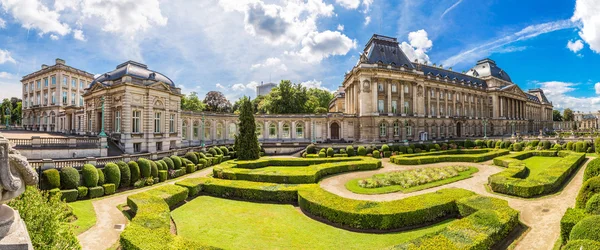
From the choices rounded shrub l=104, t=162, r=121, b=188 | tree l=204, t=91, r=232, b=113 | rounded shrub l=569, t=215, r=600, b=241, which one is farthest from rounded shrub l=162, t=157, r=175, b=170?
tree l=204, t=91, r=232, b=113

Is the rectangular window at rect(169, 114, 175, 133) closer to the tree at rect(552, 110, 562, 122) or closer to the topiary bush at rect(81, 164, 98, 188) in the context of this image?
the topiary bush at rect(81, 164, 98, 188)

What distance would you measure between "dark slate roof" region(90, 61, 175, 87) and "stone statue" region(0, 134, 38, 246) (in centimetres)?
2906

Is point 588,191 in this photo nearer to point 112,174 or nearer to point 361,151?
point 112,174

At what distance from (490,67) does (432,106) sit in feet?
87.7

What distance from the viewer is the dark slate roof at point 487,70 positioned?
235 ft

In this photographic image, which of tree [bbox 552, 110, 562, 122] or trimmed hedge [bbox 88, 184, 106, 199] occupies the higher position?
tree [bbox 552, 110, 562, 122]

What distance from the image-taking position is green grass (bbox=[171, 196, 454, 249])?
11.1 m

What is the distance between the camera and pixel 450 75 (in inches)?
2562

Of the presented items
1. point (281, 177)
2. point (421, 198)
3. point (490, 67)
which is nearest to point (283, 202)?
point (281, 177)

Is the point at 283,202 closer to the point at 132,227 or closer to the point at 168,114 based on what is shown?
the point at 132,227

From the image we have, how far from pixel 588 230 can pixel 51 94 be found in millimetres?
72658

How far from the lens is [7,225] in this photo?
419 cm

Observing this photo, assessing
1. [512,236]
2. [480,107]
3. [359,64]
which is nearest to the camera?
[512,236]

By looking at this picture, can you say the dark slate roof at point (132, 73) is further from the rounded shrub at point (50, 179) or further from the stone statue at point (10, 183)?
the stone statue at point (10, 183)
